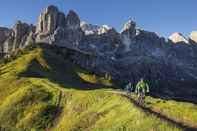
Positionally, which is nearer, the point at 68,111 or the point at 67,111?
the point at 68,111

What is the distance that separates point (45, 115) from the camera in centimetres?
15212

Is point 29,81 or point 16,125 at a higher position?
point 29,81

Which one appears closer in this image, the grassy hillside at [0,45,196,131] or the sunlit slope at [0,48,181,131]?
→ the grassy hillside at [0,45,196,131]

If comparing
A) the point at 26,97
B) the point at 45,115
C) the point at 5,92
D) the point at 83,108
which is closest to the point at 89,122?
the point at 83,108

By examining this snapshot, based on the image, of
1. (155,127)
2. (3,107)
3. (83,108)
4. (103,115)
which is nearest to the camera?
(155,127)

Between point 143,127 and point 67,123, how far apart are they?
3655cm

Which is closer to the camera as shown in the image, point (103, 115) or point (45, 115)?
point (103, 115)

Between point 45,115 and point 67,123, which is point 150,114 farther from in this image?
point 45,115

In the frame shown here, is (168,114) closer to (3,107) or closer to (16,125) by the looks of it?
(16,125)

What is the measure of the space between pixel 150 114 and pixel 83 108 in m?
37.6

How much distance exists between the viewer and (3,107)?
166 m

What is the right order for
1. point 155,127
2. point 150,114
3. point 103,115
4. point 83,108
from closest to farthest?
1. point 155,127
2. point 150,114
3. point 103,115
4. point 83,108

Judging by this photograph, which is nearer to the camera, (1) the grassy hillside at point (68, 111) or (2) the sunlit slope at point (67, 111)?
(1) the grassy hillside at point (68, 111)

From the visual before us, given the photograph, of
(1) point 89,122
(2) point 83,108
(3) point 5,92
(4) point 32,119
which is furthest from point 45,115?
(3) point 5,92
